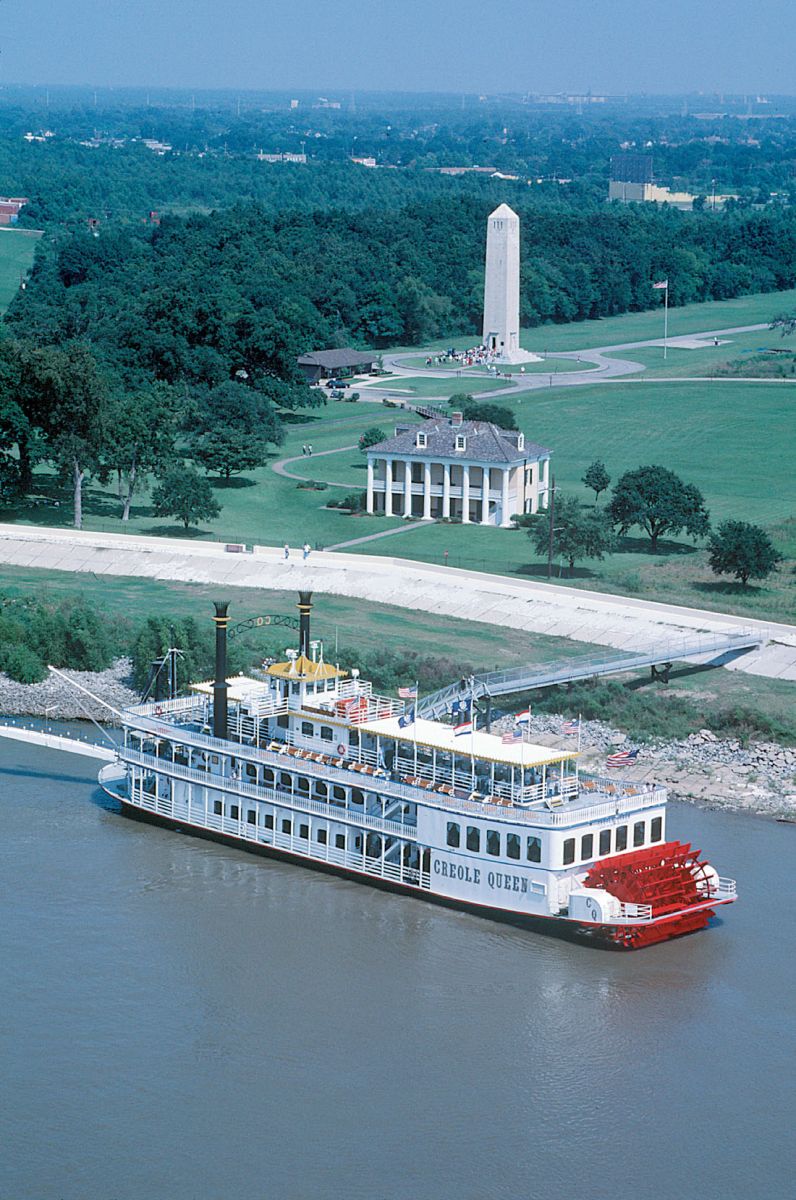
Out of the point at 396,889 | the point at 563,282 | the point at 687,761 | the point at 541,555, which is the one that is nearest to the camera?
the point at 396,889

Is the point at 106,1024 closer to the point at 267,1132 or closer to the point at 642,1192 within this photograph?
the point at 267,1132

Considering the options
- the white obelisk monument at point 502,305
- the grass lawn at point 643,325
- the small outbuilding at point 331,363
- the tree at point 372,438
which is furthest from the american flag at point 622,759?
the grass lawn at point 643,325

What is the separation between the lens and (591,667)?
208 feet

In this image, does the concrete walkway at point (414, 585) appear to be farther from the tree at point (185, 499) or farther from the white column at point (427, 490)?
the white column at point (427, 490)

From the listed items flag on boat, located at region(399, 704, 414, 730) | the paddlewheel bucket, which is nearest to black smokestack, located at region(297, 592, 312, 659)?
flag on boat, located at region(399, 704, 414, 730)

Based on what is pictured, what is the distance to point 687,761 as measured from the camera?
60.0 metres

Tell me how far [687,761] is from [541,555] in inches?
1116

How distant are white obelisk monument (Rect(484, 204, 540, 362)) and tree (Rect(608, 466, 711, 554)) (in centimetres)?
6429

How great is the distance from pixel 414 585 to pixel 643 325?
361 feet

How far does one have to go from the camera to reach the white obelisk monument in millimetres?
154125

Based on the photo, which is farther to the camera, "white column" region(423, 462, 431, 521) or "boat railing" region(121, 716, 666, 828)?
"white column" region(423, 462, 431, 521)

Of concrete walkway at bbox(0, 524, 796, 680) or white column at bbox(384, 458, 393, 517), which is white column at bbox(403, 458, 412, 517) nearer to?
white column at bbox(384, 458, 393, 517)

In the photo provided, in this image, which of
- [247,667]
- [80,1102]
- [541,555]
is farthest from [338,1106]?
[541,555]

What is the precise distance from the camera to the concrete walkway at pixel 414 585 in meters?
71.0
